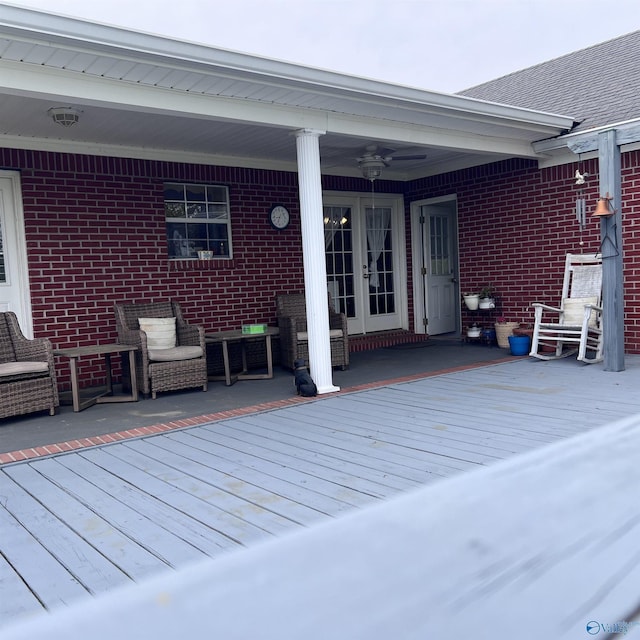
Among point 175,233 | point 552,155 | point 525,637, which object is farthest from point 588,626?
point 552,155

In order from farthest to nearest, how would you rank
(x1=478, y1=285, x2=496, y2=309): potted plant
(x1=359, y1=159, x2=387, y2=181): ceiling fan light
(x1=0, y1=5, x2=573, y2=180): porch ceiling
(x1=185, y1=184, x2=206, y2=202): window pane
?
(x1=478, y1=285, x2=496, y2=309): potted plant < (x1=185, y1=184, x2=206, y2=202): window pane < (x1=359, y1=159, x2=387, y2=181): ceiling fan light < (x1=0, y1=5, x2=573, y2=180): porch ceiling

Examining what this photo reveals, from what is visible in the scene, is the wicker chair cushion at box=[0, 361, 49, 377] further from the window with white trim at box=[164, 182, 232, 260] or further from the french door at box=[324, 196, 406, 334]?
the french door at box=[324, 196, 406, 334]

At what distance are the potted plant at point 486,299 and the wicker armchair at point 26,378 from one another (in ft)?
17.2

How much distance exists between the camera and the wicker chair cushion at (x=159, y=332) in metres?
5.72

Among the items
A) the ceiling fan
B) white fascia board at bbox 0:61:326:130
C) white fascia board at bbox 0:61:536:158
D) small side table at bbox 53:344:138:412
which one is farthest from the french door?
small side table at bbox 53:344:138:412

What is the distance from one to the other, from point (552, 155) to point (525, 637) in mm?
6608

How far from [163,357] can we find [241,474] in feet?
7.93

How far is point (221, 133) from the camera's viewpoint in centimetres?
587

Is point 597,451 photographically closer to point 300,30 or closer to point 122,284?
point 122,284

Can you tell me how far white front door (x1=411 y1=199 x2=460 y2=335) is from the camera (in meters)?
8.85

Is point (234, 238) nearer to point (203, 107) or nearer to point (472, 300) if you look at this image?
point (203, 107)

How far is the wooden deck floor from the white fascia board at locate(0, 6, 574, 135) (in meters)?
2.38

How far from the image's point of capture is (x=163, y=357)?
5352mm

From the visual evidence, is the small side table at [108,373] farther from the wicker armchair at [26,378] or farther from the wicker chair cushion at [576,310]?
the wicker chair cushion at [576,310]
